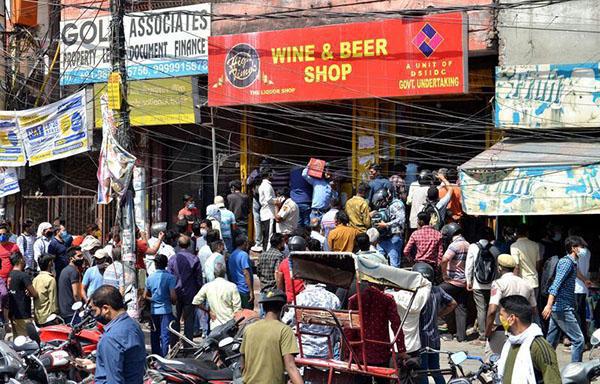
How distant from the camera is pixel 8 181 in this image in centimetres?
2316

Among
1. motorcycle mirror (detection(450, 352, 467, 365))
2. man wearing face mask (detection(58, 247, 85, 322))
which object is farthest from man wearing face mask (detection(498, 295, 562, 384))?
man wearing face mask (detection(58, 247, 85, 322))

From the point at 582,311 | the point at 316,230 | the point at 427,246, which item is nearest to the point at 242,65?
the point at 316,230

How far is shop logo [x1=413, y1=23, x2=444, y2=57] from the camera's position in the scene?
1730 centimetres

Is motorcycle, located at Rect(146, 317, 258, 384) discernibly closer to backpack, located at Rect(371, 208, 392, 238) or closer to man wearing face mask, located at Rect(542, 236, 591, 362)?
man wearing face mask, located at Rect(542, 236, 591, 362)

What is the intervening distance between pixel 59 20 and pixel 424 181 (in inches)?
400

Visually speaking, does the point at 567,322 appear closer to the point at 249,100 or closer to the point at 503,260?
the point at 503,260

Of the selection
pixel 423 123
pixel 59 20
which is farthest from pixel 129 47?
pixel 423 123

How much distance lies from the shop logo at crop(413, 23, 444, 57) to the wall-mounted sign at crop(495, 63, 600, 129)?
143cm

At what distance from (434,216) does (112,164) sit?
5.17 m

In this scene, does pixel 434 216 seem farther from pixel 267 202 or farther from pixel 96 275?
pixel 96 275

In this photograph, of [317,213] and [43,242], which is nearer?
[317,213]

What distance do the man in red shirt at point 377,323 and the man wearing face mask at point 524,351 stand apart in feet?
9.55

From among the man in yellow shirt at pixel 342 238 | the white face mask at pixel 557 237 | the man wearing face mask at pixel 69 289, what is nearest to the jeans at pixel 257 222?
the man in yellow shirt at pixel 342 238

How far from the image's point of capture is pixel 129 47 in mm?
21125
